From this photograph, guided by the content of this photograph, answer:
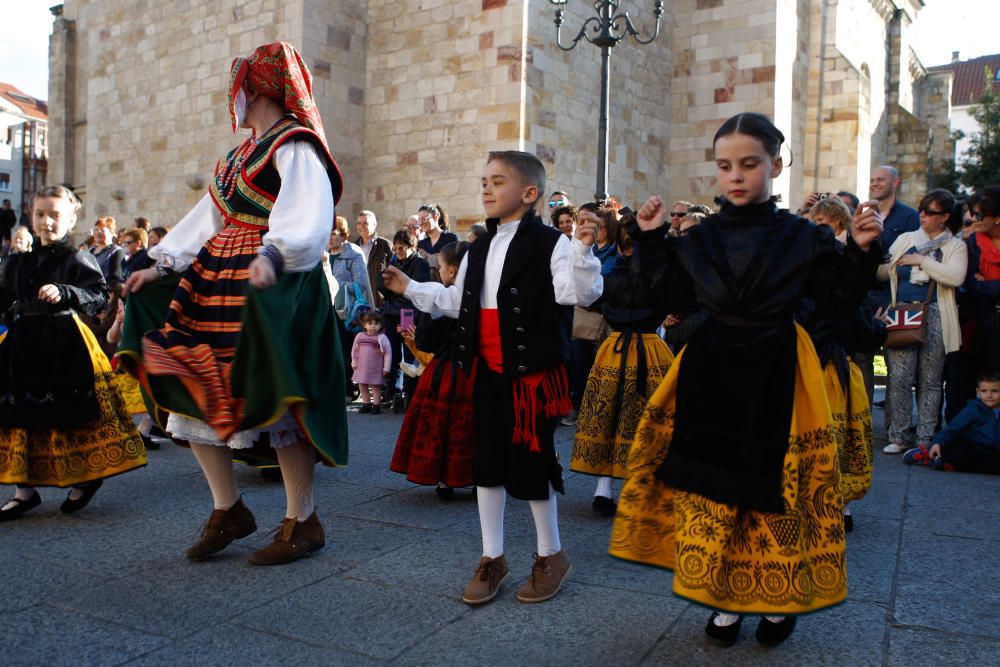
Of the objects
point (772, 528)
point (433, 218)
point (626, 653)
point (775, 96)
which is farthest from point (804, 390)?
point (775, 96)

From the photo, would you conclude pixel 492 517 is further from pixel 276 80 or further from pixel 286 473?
pixel 276 80

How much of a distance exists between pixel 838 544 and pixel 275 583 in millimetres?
1947

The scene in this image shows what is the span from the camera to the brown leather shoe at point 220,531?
349 centimetres

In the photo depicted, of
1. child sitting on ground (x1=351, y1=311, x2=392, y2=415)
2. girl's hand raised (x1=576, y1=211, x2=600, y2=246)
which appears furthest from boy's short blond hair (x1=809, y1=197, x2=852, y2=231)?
child sitting on ground (x1=351, y1=311, x2=392, y2=415)

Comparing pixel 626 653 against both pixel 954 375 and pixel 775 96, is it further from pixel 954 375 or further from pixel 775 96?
pixel 775 96

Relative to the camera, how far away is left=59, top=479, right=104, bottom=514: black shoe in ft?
14.3

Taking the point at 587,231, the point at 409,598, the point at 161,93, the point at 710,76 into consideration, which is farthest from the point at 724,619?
the point at 161,93

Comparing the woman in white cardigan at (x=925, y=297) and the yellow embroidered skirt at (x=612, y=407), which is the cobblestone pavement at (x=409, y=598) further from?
the woman in white cardigan at (x=925, y=297)

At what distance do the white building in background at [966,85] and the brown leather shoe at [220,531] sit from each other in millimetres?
58729

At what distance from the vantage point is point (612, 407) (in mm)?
4574

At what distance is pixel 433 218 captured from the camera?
9469 millimetres

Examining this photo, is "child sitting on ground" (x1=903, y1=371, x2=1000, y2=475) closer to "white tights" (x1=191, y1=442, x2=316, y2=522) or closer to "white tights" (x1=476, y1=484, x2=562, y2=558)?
"white tights" (x1=476, y1=484, x2=562, y2=558)

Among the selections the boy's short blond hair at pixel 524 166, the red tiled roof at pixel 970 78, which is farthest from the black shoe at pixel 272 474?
the red tiled roof at pixel 970 78

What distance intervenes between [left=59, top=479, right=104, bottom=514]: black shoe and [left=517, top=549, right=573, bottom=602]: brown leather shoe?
2412mm
